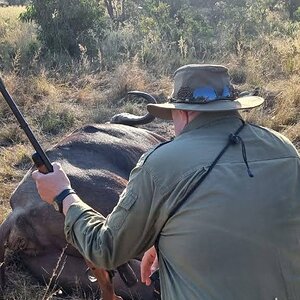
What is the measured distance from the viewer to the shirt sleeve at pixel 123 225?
8.02ft

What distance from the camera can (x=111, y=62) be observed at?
36.0ft

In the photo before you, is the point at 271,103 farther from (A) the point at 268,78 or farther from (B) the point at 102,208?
(B) the point at 102,208

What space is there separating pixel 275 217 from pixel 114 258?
0.64 m

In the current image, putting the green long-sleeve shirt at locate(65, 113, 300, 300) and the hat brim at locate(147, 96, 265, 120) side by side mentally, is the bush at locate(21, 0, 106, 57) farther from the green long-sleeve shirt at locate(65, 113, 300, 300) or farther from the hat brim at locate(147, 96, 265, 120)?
the green long-sleeve shirt at locate(65, 113, 300, 300)

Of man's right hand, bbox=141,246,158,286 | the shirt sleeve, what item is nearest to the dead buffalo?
man's right hand, bbox=141,246,158,286

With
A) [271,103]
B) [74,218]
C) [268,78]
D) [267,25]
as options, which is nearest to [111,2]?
[267,25]

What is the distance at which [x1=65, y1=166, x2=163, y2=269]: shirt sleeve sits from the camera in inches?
96.2

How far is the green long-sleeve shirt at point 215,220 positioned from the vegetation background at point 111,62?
342 centimetres

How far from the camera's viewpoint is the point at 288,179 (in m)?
2.52

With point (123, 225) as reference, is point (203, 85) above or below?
above

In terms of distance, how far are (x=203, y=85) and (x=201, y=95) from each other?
5 centimetres

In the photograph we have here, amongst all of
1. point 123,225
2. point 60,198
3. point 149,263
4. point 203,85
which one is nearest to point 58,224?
point 149,263

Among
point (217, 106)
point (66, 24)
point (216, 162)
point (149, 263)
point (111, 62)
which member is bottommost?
point (111, 62)

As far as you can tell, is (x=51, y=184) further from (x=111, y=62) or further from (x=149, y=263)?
(x=111, y=62)
